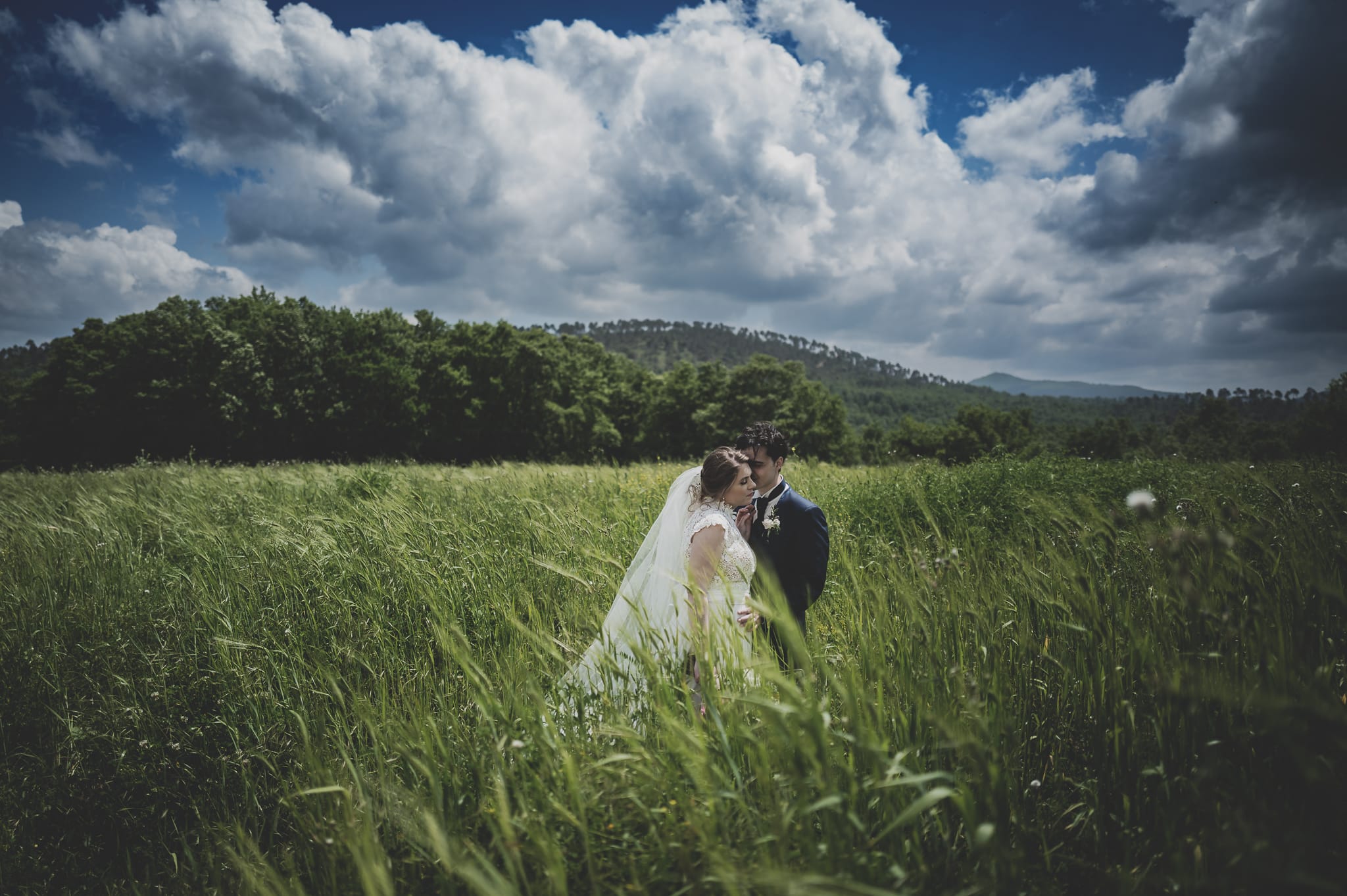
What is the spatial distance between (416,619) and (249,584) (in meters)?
1.76

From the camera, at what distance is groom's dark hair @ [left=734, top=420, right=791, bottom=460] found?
4.50 m

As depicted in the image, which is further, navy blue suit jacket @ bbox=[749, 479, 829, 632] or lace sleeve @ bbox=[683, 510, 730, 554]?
navy blue suit jacket @ bbox=[749, 479, 829, 632]

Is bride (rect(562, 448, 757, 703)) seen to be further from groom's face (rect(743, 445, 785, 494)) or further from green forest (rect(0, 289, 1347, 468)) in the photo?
green forest (rect(0, 289, 1347, 468))

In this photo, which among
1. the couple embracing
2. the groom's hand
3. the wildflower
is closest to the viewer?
the wildflower

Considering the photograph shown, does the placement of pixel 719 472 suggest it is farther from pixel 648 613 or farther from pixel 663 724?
pixel 663 724

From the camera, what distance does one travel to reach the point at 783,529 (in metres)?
4.16

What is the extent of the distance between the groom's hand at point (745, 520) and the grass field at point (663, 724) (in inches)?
32.9

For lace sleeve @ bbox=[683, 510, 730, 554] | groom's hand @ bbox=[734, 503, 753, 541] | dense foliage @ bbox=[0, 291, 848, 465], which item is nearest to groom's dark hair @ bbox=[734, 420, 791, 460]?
groom's hand @ bbox=[734, 503, 753, 541]

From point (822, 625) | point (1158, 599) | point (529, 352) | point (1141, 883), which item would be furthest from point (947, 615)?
point (529, 352)

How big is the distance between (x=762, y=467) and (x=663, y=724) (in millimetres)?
2766

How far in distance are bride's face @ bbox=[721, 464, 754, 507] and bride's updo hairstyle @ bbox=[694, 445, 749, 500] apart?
23 millimetres

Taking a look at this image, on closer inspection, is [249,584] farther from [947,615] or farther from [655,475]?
[655,475]

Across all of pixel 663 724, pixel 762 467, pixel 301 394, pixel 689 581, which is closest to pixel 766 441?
pixel 762 467

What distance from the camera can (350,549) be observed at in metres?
4.92
